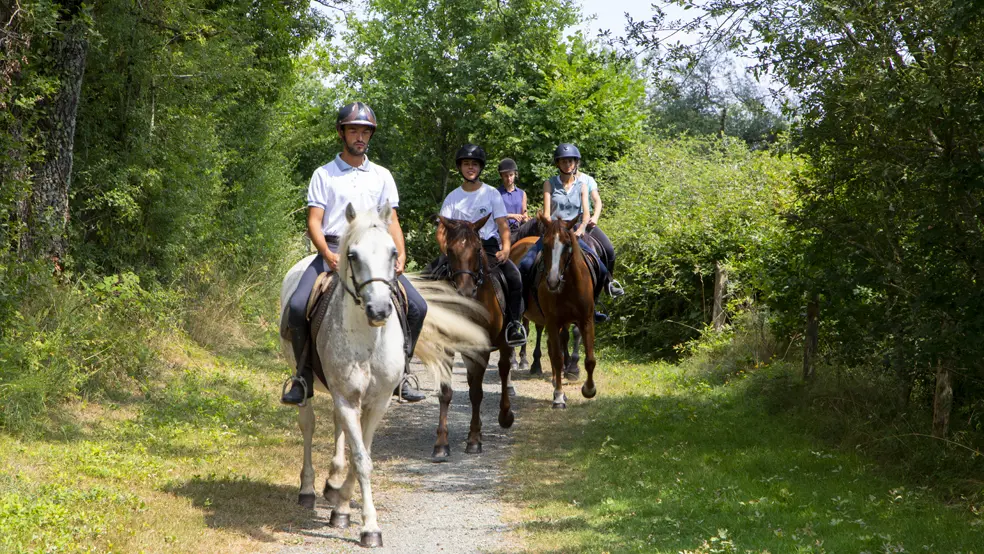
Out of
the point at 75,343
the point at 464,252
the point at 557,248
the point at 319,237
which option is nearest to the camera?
the point at 319,237

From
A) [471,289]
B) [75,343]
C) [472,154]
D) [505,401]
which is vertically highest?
[472,154]

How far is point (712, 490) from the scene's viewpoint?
284 inches

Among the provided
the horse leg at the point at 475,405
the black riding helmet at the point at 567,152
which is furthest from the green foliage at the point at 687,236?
the horse leg at the point at 475,405

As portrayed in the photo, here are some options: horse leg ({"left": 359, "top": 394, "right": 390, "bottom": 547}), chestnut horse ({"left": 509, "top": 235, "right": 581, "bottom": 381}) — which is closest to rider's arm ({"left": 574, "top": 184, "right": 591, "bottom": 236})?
chestnut horse ({"left": 509, "top": 235, "right": 581, "bottom": 381})

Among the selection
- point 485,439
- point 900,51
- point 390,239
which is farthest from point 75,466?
point 900,51

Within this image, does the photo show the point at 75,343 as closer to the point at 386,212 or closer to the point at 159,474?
the point at 159,474

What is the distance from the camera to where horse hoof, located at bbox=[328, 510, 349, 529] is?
21.7ft

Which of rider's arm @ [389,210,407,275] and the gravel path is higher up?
rider's arm @ [389,210,407,275]

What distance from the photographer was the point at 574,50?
2750 cm

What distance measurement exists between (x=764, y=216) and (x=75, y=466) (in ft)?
32.8

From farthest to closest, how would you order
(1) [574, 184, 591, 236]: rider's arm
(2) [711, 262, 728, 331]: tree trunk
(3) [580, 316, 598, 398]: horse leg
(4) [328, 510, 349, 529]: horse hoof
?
(2) [711, 262, 728, 331]: tree trunk < (1) [574, 184, 591, 236]: rider's arm < (3) [580, 316, 598, 398]: horse leg < (4) [328, 510, 349, 529]: horse hoof

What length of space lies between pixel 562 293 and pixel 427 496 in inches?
176

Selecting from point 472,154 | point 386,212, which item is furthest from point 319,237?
point 472,154

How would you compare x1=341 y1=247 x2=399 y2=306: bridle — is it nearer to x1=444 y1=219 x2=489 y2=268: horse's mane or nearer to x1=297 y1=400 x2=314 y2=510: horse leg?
x1=297 y1=400 x2=314 y2=510: horse leg
